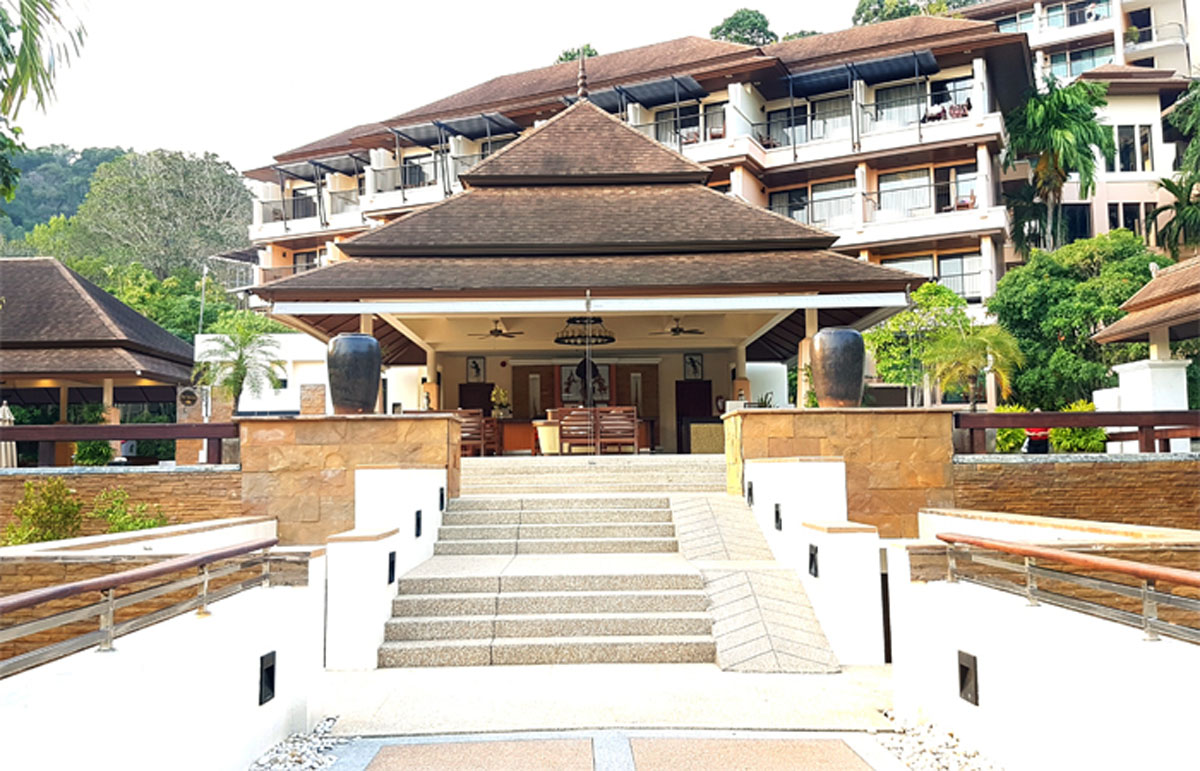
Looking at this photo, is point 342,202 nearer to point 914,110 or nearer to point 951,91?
point 914,110

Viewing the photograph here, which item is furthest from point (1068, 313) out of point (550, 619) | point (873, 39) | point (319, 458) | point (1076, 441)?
point (550, 619)

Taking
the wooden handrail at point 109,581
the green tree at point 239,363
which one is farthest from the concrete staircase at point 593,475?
the green tree at point 239,363

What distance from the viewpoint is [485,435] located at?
16750 mm

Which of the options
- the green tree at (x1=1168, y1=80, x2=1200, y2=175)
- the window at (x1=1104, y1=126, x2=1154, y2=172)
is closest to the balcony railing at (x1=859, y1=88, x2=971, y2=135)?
the green tree at (x1=1168, y1=80, x2=1200, y2=175)

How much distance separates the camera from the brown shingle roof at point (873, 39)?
3005cm

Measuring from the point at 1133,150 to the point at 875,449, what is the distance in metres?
34.4

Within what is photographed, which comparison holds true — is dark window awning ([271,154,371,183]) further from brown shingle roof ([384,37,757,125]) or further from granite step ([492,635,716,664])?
granite step ([492,635,716,664])

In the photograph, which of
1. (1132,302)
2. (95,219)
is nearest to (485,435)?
(1132,302)

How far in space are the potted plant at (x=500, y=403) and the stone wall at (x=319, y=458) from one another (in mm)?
9290

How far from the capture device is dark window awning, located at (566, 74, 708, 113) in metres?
31.3

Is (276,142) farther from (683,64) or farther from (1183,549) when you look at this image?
(1183,549)

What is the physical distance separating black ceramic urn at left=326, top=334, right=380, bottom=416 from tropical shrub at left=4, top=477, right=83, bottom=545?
11.3 ft

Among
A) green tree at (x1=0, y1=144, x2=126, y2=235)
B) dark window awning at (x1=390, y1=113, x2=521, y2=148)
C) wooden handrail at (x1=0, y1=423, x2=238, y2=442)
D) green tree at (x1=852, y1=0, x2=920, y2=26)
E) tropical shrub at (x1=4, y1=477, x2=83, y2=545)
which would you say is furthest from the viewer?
green tree at (x1=0, y1=144, x2=126, y2=235)

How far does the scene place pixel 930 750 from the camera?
511cm
